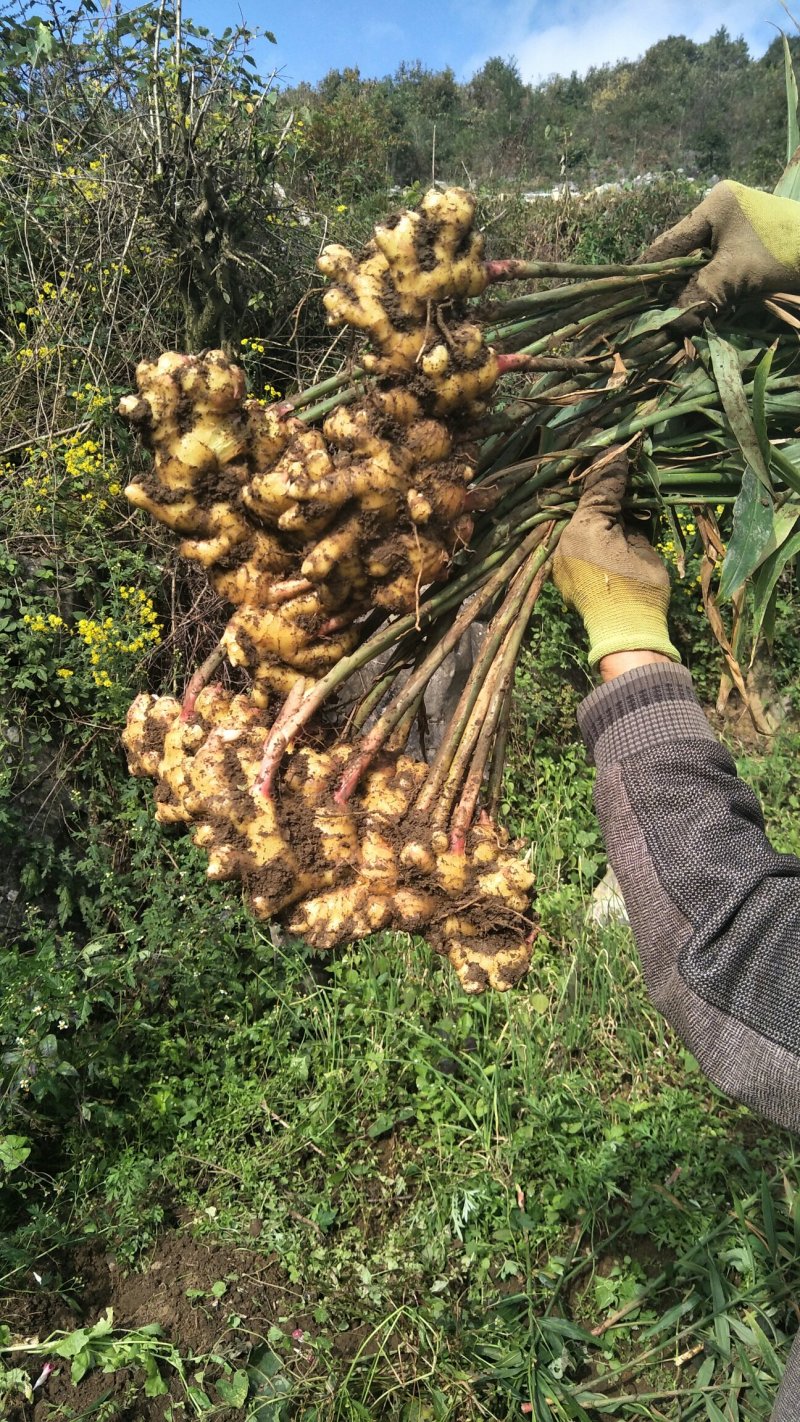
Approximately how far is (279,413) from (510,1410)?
225 centimetres

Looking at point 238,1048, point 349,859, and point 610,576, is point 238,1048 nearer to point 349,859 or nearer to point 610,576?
point 349,859

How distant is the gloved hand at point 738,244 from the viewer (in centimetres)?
135

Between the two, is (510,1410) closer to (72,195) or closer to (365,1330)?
(365,1330)

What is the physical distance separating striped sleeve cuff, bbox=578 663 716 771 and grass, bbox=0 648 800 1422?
4.97ft

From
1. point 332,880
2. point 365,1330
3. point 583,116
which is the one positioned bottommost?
point 365,1330

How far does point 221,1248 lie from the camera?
2.42 metres

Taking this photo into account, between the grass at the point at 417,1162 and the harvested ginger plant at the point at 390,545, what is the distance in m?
1.40

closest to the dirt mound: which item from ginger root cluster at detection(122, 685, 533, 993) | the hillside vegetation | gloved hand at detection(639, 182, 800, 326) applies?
the hillside vegetation

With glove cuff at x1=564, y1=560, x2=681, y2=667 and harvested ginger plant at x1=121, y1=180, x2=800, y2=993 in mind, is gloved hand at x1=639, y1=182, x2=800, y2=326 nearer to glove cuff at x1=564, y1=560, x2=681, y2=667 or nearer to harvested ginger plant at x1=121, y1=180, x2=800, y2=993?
harvested ginger plant at x1=121, y1=180, x2=800, y2=993

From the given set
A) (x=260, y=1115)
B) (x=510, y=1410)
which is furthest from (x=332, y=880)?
(x=260, y=1115)

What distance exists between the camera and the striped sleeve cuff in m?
1.14

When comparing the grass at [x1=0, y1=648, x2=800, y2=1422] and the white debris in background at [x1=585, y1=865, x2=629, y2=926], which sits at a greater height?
the white debris in background at [x1=585, y1=865, x2=629, y2=926]

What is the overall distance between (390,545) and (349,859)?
1.50ft

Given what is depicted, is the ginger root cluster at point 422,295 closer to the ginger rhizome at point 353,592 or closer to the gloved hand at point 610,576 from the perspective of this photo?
the ginger rhizome at point 353,592
